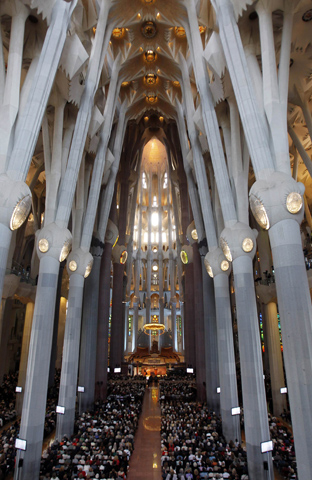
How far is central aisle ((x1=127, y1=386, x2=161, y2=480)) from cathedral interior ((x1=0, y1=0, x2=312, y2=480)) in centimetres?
301

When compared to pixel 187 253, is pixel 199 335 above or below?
below

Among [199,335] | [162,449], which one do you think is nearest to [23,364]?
[162,449]

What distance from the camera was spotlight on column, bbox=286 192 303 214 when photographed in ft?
23.7

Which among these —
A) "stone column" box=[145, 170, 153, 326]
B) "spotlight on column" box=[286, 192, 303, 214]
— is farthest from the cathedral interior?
"stone column" box=[145, 170, 153, 326]

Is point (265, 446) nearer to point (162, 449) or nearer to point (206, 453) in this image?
point (206, 453)

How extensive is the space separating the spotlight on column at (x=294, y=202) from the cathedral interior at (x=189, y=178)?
0.03 m

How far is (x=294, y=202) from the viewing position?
726 centimetres

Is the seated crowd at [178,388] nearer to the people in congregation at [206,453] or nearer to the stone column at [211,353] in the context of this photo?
the stone column at [211,353]

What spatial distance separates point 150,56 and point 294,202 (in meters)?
20.7

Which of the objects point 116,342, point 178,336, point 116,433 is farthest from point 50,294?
point 178,336

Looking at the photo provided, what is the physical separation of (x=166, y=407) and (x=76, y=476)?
9037 mm

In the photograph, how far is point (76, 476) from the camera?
Answer: 8.21 m

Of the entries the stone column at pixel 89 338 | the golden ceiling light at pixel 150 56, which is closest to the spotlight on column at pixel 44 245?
the stone column at pixel 89 338

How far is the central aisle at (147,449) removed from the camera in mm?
9414
